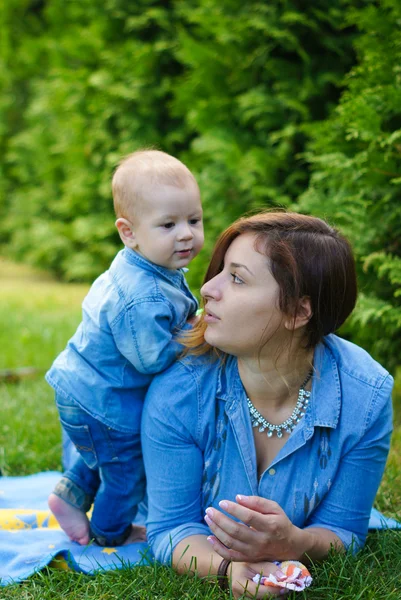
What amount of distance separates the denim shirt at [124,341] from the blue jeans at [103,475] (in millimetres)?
69

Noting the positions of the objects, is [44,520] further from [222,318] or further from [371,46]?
[371,46]

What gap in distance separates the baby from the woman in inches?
5.0

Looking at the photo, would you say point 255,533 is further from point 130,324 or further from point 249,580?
point 130,324

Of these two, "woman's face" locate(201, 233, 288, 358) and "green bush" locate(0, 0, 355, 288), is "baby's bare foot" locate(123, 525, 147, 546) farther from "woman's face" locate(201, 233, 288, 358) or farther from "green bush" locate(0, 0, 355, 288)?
"green bush" locate(0, 0, 355, 288)

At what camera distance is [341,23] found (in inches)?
203

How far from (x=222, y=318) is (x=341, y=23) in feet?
11.9

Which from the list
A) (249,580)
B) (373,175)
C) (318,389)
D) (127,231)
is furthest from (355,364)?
(373,175)

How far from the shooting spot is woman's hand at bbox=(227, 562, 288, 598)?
2105 millimetres

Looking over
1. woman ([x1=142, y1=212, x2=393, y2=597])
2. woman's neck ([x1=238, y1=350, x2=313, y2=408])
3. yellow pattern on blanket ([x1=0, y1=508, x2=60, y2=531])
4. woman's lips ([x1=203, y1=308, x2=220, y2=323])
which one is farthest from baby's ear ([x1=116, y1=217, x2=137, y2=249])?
yellow pattern on blanket ([x1=0, y1=508, x2=60, y2=531])

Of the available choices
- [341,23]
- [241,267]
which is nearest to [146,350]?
[241,267]

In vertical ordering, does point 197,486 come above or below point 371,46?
below

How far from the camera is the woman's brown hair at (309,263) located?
222 centimetres

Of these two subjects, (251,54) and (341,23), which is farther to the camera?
(251,54)

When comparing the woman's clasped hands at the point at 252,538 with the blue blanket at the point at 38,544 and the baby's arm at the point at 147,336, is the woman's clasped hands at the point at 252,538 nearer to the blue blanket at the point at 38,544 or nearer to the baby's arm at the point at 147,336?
the blue blanket at the point at 38,544
